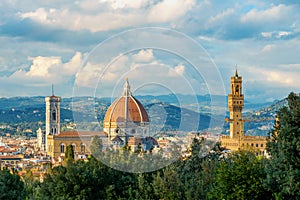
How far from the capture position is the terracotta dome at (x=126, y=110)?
22406 mm

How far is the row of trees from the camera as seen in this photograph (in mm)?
19062

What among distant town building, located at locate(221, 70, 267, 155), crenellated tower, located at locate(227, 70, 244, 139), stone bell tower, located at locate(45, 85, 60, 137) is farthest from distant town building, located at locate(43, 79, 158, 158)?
stone bell tower, located at locate(45, 85, 60, 137)

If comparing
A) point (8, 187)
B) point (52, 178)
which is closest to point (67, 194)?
point (52, 178)

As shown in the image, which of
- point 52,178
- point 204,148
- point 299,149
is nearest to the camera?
point 299,149

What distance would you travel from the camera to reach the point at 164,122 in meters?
19.8

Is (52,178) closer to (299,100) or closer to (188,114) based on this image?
(188,114)

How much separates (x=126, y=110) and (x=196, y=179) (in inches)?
199

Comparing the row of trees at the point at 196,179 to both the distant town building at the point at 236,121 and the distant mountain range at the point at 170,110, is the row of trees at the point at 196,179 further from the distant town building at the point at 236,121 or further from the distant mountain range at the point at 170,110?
the distant town building at the point at 236,121

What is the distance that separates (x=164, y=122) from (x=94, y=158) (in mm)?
6188

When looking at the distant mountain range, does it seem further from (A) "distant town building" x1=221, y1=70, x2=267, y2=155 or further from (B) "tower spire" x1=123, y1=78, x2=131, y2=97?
(A) "distant town building" x1=221, y1=70, x2=267, y2=155

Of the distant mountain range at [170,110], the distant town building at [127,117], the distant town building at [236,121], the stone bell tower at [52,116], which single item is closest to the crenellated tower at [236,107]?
the distant town building at [236,121]

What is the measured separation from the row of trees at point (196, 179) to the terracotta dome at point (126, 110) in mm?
1602

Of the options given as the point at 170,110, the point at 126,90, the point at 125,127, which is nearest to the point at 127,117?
the point at 125,127

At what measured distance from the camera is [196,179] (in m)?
24.1
